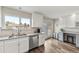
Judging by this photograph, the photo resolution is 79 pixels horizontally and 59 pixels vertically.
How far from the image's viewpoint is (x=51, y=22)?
10625 mm

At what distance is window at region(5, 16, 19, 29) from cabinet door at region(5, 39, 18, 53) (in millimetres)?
1287

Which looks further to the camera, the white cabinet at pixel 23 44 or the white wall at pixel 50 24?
the white wall at pixel 50 24

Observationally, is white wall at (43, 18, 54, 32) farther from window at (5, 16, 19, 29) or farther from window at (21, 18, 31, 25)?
window at (5, 16, 19, 29)

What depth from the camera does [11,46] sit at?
3176mm

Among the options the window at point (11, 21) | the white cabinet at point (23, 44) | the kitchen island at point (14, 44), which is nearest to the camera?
the kitchen island at point (14, 44)

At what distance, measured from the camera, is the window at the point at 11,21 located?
4335 millimetres

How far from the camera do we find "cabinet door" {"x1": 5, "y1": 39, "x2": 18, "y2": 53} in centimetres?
299

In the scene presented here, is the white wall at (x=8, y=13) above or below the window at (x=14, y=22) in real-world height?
above

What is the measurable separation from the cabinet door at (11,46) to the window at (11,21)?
1.29m

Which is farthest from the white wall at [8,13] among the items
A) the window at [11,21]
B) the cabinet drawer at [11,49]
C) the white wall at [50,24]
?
the white wall at [50,24]

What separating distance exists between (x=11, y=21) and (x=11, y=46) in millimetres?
1898

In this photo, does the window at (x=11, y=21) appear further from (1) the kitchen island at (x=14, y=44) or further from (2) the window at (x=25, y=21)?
(1) the kitchen island at (x=14, y=44)
